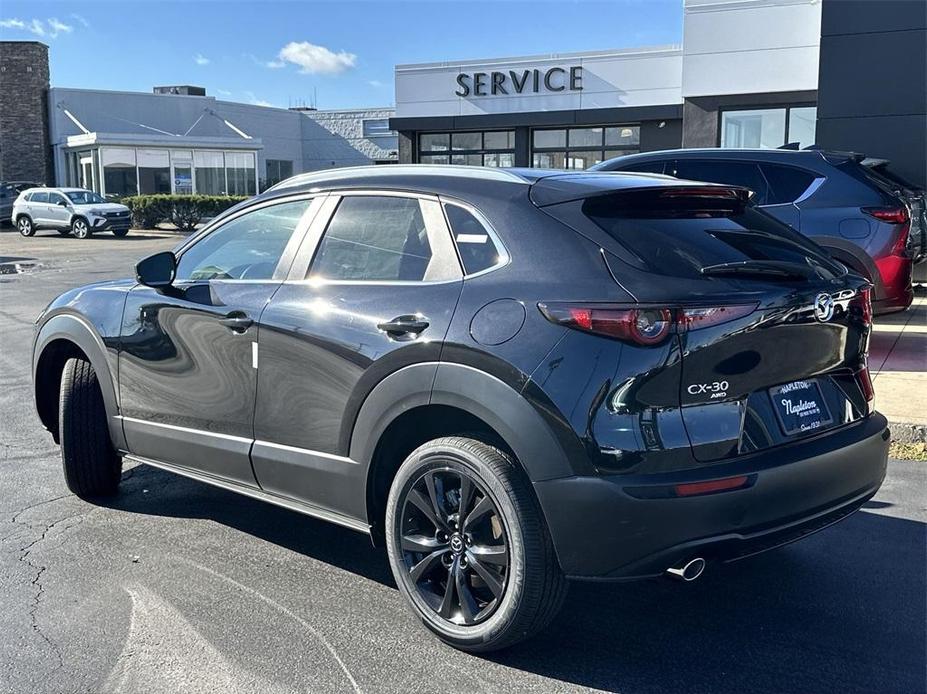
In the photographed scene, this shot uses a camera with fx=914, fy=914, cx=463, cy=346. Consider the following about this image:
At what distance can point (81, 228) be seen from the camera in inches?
1244

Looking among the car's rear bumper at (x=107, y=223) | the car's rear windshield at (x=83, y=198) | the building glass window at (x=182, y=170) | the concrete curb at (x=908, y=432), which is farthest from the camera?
the building glass window at (x=182, y=170)

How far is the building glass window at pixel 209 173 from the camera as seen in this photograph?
41625mm

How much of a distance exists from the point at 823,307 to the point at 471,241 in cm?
135

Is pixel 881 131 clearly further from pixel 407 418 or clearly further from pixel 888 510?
pixel 407 418

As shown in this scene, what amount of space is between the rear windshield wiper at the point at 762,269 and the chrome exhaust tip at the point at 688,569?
0.99m

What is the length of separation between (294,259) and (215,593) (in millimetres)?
1505

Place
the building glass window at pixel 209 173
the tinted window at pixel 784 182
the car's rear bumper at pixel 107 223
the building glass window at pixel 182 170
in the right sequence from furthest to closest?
the building glass window at pixel 209 173
the building glass window at pixel 182 170
the car's rear bumper at pixel 107 223
the tinted window at pixel 784 182

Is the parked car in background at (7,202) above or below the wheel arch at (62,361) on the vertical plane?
above

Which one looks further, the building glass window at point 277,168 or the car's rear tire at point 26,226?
the building glass window at point 277,168

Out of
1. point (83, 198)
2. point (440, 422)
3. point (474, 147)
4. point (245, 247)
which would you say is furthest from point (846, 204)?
A: point (83, 198)

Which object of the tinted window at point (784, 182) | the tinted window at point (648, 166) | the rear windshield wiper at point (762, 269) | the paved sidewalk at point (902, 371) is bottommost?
the paved sidewalk at point (902, 371)

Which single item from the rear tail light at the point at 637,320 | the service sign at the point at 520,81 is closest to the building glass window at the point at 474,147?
the service sign at the point at 520,81

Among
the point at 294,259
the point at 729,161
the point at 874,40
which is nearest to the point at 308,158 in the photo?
the point at 874,40

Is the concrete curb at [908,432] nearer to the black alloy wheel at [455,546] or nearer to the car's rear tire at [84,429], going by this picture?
the black alloy wheel at [455,546]
